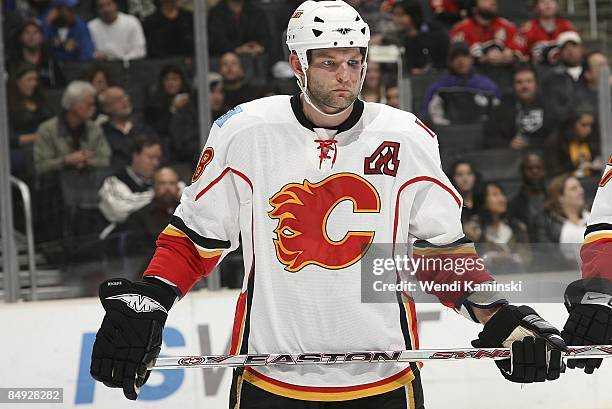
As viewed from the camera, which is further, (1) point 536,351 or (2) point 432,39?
(2) point 432,39

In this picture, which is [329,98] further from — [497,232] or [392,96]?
[392,96]

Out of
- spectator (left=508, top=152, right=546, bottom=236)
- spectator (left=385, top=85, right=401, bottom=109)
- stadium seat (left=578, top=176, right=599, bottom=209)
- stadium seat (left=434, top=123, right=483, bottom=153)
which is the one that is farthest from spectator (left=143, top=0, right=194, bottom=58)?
stadium seat (left=578, top=176, right=599, bottom=209)

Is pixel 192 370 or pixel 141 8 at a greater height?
pixel 141 8

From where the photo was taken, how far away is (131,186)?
5.35 m

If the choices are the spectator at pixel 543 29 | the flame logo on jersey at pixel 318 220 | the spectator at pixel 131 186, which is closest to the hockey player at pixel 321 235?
the flame logo on jersey at pixel 318 220

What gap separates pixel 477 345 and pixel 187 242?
787 millimetres

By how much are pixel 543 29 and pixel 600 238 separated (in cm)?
432

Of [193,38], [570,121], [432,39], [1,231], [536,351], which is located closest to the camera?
[536,351]

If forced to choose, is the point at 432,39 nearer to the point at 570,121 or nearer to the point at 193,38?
the point at 570,121

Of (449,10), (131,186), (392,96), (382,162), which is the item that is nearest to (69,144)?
(131,186)

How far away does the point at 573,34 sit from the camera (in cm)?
734

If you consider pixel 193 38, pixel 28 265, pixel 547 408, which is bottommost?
pixel 547 408

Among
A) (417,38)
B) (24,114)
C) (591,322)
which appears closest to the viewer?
(591,322)

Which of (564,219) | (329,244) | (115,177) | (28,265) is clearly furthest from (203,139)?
(329,244)
